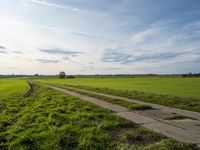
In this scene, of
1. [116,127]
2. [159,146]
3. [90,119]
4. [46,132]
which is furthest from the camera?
[90,119]

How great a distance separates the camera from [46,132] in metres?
6.07

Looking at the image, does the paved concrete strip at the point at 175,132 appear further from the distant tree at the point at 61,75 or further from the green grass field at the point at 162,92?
the distant tree at the point at 61,75

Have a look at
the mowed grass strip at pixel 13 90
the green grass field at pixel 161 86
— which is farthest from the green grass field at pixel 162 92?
the mowed grass strip at pixel 13 90

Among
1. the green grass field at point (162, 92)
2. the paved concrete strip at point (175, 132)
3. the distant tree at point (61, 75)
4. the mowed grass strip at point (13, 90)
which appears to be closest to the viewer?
the paved concrete strip at point (175, 132)

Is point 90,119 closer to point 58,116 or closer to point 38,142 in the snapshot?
point 58,116

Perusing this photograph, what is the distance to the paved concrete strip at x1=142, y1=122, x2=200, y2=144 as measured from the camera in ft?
16.9

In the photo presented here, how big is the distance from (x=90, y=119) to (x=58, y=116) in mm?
1504

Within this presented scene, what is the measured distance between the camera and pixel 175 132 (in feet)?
19.1

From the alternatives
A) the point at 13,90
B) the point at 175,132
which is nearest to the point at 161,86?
the point at 13,90

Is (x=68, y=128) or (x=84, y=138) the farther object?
(x=68, y=128)

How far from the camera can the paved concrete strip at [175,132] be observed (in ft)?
16.9

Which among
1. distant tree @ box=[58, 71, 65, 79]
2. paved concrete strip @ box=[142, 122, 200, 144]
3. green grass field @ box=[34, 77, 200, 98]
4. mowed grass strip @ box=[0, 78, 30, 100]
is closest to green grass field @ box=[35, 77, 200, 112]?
green grass field @ box=[34, 77, 200, 98]

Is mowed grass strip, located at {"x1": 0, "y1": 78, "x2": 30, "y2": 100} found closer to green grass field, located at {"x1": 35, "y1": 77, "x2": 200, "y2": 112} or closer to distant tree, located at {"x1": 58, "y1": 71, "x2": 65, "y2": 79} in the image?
green grass field, located at {"x1": 35, "y1": 77, "x2": 200, "y2": 112}

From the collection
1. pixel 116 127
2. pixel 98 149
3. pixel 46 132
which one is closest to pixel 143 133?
pixel 116 127
